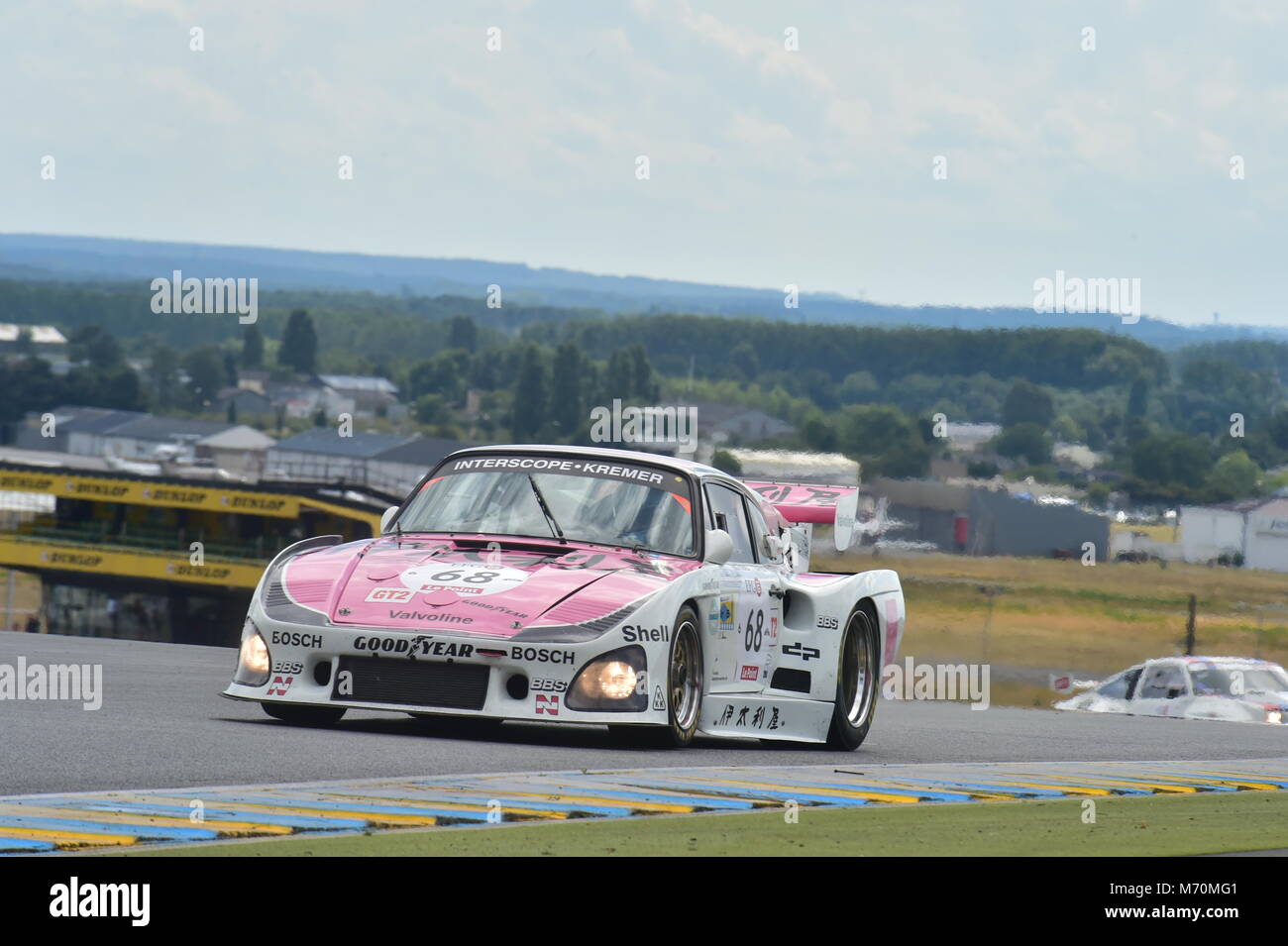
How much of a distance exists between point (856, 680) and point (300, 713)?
334 cm

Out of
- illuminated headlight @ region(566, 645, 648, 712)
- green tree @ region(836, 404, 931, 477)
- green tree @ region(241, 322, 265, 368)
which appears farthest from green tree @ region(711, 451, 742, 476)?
green tree @ region(241, 322, 265, 368)

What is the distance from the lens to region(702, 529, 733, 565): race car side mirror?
9.95 meters

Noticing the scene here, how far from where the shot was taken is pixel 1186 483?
73.2 meters

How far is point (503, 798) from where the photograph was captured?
7430mm

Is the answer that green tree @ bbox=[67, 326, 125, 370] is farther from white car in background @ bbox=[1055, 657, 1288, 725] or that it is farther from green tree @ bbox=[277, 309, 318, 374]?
white car in background @ bbox=[1055, 657, 1288, 725]

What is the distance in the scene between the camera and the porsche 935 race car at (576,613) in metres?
8.95

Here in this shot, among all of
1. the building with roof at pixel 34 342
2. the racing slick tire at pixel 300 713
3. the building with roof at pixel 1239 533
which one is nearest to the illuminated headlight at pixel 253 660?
the racing slick tire at pixel 300 713

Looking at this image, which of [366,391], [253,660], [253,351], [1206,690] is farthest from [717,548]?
[253,351]

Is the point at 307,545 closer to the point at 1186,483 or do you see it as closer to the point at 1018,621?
the point at 1018,621

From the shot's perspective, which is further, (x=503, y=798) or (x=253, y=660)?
(x=253, y=660)

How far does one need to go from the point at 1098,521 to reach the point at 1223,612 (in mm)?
12456

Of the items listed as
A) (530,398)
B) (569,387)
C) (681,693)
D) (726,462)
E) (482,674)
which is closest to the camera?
(482,674)

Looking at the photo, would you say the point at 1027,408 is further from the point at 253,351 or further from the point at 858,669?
the point at 253,351
